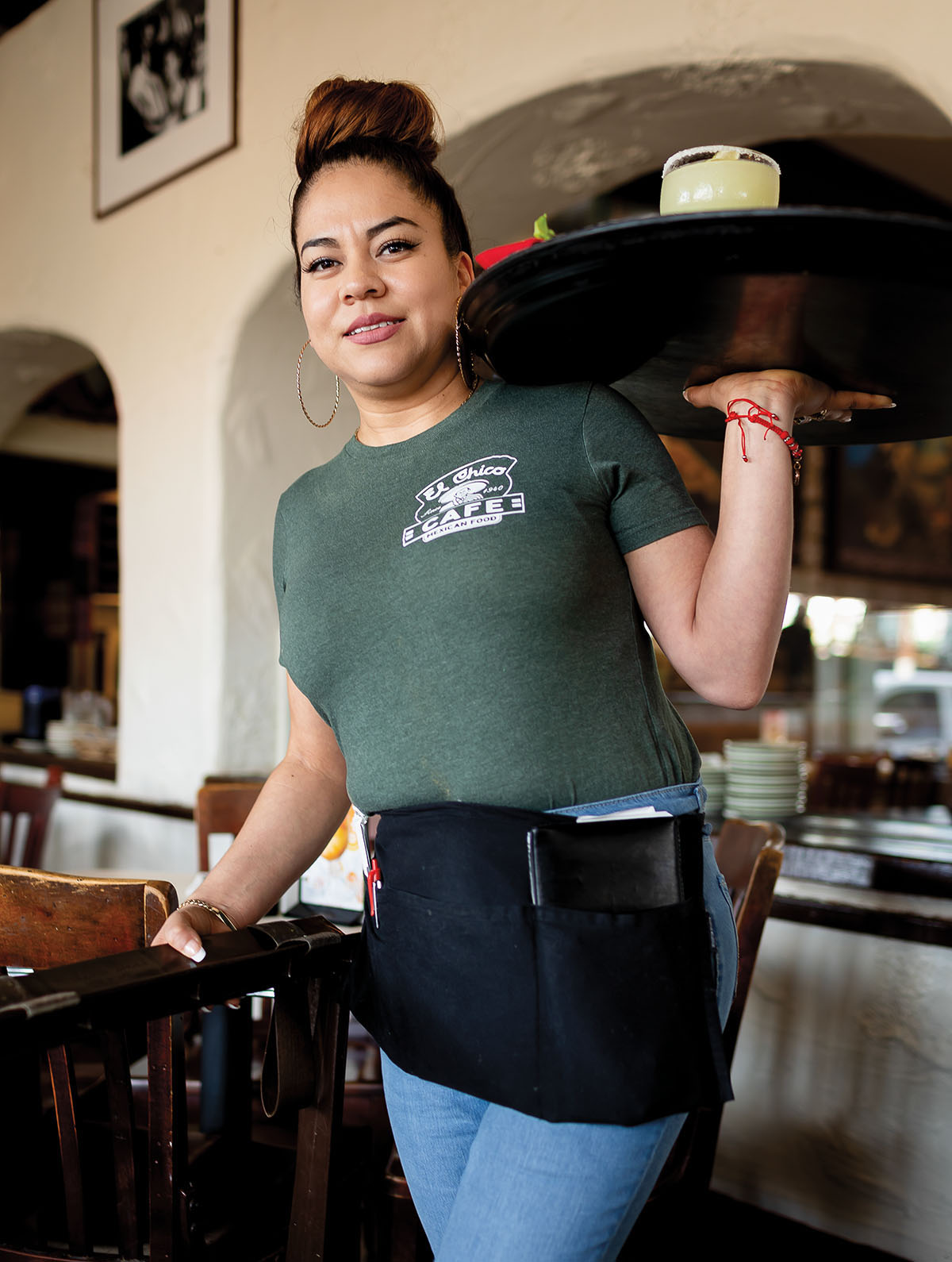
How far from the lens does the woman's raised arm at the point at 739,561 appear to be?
2.63 ft

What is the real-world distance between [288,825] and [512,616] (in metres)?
0.42

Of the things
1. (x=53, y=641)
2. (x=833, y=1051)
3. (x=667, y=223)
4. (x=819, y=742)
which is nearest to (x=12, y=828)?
(x=833, y=1051)

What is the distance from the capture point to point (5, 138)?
4.12 meters

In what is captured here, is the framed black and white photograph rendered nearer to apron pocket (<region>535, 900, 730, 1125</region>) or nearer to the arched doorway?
apron pocket (<region>535, 900, 730, 1125</region>)

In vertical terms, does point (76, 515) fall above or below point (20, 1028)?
above

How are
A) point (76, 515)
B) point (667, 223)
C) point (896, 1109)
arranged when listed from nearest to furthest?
point (667, 223)
point (896, 1109)
point (76, 515)

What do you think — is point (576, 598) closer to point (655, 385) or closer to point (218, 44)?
point (655, 385)

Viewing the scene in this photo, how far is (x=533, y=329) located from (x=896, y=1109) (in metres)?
1.87

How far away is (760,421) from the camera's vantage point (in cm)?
82

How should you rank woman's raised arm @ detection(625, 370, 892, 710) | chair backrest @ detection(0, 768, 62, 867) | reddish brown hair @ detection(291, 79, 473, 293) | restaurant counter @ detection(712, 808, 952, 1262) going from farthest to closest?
1. chair backrest @ detection(0, 768, 62, 867)
2. restaurant counter @ detection(712, 808, 952, 1262)
3. reddish brown hair @ detection(291, 79, 473, 293)
4. woman's raised arm @ detection(625, 370, 892, 710)

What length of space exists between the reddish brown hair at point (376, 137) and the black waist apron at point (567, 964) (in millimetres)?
589

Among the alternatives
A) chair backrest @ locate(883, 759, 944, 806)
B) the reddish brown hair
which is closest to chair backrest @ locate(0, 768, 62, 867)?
the reddish brown hair

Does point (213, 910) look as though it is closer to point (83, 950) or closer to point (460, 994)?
point (83, 950)

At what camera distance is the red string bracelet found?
0.81 meters
